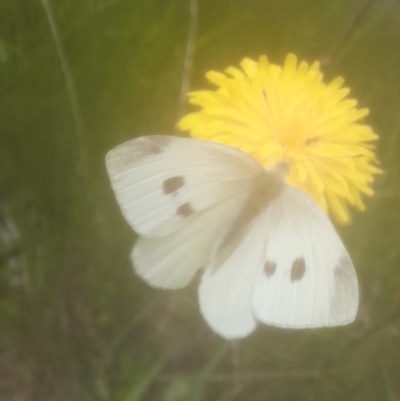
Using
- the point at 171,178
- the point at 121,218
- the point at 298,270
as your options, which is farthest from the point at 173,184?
the point at 121,218

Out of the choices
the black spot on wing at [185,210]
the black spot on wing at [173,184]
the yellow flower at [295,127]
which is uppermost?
the yellow flower at [295,127]

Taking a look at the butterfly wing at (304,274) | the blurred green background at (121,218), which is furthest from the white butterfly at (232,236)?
the blurred green background at (121,218)

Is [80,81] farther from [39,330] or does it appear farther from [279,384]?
[279,384]

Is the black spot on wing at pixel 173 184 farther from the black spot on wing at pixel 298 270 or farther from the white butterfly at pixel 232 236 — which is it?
the black spot on wing at pixel 298 270

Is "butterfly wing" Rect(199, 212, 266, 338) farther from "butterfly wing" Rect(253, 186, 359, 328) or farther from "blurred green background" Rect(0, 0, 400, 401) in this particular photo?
"blurred green background" Rect(0, 0, 400, 401)

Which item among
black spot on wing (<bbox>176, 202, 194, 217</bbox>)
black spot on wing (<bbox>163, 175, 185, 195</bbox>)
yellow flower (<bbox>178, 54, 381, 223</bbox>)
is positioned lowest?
black spot on wing (<bbox>176, 202, 194, 217</bbox>)

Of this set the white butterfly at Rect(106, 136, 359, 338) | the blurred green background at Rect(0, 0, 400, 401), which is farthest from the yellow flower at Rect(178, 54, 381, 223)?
the blurred green background at Rect(0, 0, 400, 401)

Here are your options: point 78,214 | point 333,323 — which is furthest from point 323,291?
point 78,214
